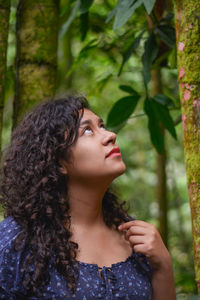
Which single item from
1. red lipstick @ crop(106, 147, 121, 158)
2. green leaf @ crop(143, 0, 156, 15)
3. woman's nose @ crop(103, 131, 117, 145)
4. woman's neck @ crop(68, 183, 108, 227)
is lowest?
woman's neck @ crop(68, 183, 108, 227)

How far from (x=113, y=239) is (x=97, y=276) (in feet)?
0.69

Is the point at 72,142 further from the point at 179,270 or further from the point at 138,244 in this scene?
the point at 179,270

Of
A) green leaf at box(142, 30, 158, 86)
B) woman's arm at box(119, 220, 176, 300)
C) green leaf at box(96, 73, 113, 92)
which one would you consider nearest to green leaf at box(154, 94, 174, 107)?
green leaf at box(142, 30, 158, 86)

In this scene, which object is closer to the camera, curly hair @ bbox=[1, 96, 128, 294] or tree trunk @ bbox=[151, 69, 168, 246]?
curly hair @ bbox=[1, 96, 128, 294]

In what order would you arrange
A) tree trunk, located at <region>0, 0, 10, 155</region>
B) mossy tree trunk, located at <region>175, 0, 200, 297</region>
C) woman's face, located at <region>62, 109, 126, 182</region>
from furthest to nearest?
tree trunk, located at <region>0, 0, 10, 155</region> → woman's face, located at <region>62, 109, 126, 182</region> → mossy tree trunk, located at <region>175, 0, 200, 297</region>

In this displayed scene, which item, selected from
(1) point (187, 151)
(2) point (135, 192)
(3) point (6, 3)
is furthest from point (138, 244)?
(2) point (135, 192)

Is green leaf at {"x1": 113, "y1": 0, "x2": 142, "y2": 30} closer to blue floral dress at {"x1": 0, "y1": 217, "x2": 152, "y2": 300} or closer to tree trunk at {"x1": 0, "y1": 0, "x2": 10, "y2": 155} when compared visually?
tree trunk at {"x1": 0, "y1": 0, "x2": 10, "y2": 155}

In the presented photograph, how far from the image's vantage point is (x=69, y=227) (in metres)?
1.36

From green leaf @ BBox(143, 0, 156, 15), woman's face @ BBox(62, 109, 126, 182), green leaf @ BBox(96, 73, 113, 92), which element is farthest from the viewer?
green leaf @ BBox(96, 73, 113, 92)

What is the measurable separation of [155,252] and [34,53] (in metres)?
1.06

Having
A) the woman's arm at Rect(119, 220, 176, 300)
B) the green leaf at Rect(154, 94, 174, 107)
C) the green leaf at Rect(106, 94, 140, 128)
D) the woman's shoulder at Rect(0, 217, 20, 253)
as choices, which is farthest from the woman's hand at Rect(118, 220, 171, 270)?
the green leaf at Rect(154, 94, 174, 107)

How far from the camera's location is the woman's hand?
1346 millimetres

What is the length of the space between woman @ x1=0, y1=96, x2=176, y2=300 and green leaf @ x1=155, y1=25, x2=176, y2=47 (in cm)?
79

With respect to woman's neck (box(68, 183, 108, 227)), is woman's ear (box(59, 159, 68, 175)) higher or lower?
higher
